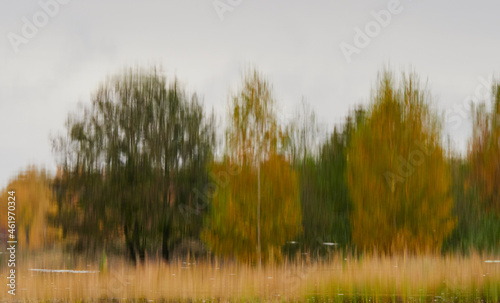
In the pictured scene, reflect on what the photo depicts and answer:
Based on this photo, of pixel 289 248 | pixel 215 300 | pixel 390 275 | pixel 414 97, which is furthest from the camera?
pixel 289 248

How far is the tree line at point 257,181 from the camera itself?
18359 mm

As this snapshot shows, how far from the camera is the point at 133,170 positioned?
21391 millimetres

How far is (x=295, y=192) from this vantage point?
18.5 meters

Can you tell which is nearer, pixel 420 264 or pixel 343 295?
pixel 343 295

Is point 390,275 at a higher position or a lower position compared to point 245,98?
lower

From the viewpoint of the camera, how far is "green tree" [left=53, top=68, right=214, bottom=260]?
70.1ft

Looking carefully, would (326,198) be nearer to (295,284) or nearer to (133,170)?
(133,170)

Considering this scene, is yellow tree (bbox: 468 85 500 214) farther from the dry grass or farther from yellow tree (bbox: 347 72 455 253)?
the dry grass

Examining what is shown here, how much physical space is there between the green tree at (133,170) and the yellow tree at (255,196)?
3011 millimetres

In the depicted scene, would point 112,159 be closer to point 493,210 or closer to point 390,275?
point 390,275

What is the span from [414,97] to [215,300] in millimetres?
10976

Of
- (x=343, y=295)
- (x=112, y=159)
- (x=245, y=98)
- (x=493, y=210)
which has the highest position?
(x=245, y=98)

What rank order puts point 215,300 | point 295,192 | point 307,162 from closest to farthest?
point 215,300, point 295,192, point 307,162

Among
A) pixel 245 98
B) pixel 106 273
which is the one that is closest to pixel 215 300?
pixel 106 273
